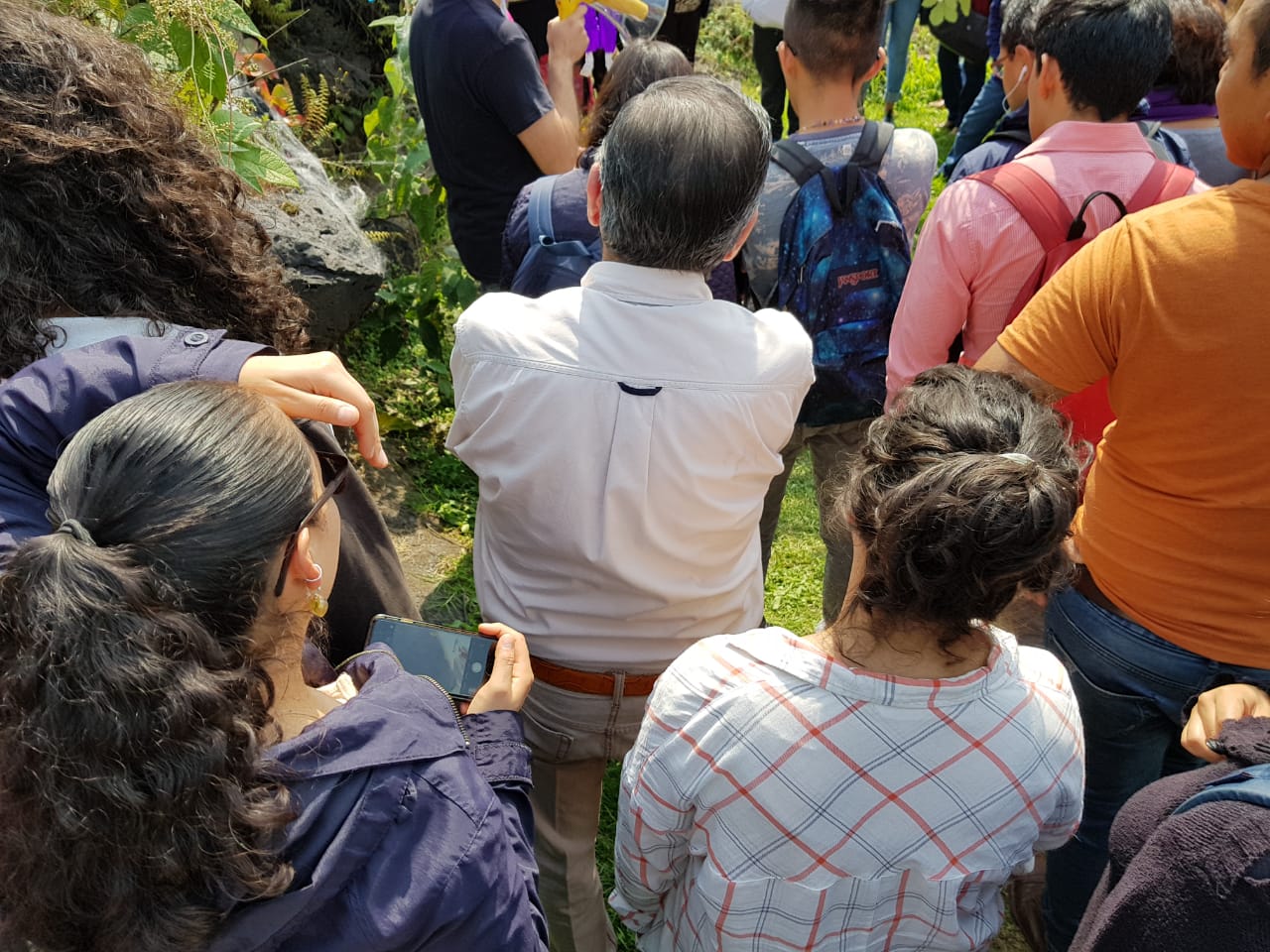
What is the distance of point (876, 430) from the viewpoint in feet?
4.76

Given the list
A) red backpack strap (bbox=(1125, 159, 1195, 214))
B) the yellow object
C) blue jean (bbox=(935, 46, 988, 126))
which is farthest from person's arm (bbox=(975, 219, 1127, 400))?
blue jean (bbox=(935, 46, 988, 126))

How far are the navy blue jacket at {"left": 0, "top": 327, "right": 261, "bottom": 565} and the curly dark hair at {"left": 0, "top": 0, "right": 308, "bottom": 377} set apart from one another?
0.51 ft

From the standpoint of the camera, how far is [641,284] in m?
1.78

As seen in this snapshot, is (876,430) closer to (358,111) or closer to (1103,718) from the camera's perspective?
(1103,718)

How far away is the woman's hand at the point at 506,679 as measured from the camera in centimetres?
150

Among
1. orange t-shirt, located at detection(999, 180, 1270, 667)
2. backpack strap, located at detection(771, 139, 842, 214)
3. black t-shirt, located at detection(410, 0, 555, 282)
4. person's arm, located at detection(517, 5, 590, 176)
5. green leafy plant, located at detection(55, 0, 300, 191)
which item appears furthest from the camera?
person's arm, located at detection(517, 5, 590, 176)

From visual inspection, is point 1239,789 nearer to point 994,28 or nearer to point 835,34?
point 835,34

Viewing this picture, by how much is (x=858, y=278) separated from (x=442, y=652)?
1566mm

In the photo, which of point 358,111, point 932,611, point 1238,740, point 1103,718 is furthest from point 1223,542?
point 358,111

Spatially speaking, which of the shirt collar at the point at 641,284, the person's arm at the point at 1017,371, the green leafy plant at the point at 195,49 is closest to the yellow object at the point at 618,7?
the green leafy plant at the point at 195,49

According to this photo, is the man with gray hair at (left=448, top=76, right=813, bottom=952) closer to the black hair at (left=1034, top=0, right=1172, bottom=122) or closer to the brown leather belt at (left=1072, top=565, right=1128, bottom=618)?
the brown leather belt at (left=1072, top=565, right=1128, bottom=618)

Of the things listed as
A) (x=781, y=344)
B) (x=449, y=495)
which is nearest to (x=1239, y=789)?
(x=781, y=344)

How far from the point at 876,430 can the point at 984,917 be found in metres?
0.76

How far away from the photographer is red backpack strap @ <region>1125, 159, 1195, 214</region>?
2.27m
